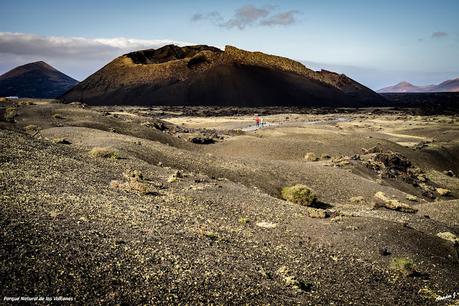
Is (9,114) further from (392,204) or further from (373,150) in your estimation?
(373,150)

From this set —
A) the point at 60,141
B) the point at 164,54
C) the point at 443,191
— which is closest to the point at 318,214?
the point at 60,141

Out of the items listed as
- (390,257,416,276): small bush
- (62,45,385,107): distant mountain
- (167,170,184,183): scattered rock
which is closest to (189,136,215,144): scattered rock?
(167,170,184,183): scattered rock

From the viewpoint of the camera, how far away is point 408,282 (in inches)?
328

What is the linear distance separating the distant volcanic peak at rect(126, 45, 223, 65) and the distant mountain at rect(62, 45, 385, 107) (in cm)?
37

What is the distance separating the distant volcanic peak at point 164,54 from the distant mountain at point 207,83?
0.37 meters

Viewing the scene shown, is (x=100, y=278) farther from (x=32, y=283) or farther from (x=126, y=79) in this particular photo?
(x=126, y=79)

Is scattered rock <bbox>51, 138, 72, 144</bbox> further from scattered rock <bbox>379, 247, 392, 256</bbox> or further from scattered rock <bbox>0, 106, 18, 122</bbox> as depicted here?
scattered rock <bbox>379, 247, 392, 256</bbox>

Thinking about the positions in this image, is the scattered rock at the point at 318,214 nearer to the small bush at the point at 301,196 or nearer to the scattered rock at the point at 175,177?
the small bush at the point at 301,196

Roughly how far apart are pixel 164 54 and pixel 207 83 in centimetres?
3420

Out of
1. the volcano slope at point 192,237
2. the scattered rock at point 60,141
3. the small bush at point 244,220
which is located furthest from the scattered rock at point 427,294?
the scattered rock at point 60,141

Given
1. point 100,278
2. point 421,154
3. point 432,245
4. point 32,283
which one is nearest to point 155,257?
point 100,278

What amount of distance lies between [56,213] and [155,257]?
241 centimetres

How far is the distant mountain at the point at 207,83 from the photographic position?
108250 mm

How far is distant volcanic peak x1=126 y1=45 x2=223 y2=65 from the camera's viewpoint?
5226 inches
